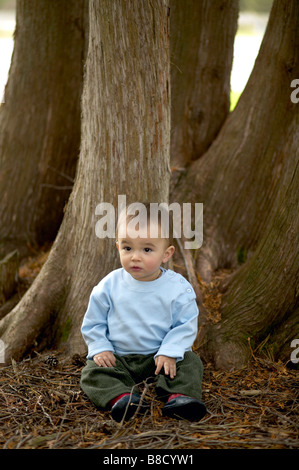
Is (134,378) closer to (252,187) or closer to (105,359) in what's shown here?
(105,359)

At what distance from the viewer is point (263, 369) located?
12.2ft

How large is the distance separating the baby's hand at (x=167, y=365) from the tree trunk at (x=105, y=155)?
902 mm

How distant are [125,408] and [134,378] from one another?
1.13 feet

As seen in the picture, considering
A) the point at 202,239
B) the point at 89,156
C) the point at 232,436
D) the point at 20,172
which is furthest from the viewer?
the point at 20,172

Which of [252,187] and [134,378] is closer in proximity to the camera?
[134,378]

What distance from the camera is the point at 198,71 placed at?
5227 mm

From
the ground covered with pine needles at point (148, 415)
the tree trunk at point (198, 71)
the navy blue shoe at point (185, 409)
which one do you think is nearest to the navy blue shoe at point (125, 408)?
the ground covered with pine needles at point (148, 415)

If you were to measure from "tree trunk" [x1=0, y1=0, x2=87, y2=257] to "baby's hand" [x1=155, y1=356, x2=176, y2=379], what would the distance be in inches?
115

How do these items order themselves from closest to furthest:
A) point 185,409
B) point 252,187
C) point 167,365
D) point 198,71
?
point 185,409 < point 167,365 < point 252,187 < point 198,71

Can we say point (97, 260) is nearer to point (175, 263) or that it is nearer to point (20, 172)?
point (175, 263)

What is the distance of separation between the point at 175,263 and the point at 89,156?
122cm

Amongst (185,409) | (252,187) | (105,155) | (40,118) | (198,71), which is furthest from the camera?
(40,118)

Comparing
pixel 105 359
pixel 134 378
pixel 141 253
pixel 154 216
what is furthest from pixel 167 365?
pixel 154 216

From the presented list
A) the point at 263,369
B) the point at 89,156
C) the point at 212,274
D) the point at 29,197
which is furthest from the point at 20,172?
the point at 263,369
